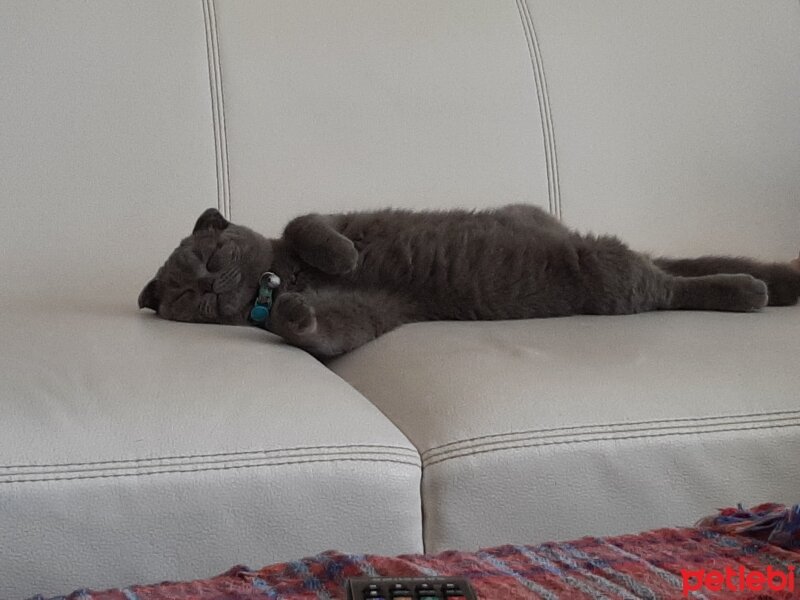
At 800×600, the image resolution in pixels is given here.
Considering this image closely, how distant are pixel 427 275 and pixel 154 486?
84cm

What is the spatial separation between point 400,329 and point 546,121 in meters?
0.72

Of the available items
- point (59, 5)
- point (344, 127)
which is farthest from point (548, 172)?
point (59, 5)

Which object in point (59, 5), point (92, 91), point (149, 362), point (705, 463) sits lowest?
point (705, 463)

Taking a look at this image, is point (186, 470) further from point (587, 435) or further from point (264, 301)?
point (264, 301)

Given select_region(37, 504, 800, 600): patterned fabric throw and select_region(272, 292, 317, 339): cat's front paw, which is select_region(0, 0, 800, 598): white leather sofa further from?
select_region(37, 504, 800, 600): patterned fabric throw

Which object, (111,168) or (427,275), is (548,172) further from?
(111,168)

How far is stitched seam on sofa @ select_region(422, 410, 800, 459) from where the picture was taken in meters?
1.13

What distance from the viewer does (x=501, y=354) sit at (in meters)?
1.38

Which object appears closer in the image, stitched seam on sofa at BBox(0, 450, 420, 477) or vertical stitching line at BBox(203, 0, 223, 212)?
stitched seam on sofa at BBox(0, 450, 420, 477)

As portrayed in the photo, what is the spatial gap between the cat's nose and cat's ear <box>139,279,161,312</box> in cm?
7

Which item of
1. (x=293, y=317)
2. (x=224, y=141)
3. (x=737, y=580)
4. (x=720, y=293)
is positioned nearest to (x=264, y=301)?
(x=293, y=317)

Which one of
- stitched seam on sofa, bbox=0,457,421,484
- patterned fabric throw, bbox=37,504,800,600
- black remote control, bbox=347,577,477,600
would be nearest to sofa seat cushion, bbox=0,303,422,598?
stitched seam on sofa, bbox=0,457,421,484

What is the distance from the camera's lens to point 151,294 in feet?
5.48

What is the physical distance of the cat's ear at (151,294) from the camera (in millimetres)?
1668
